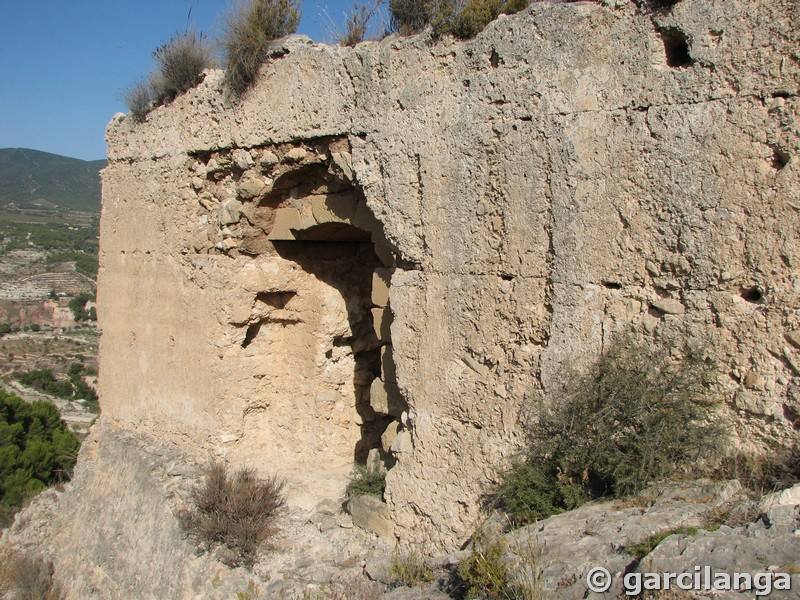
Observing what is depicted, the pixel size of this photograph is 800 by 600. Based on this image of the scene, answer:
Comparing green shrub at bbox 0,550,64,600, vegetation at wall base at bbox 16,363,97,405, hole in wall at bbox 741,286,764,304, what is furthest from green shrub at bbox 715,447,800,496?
vegetation at wall base at bbox 16,363,97,405

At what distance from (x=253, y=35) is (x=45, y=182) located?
323 ft

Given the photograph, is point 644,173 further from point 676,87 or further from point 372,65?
point 372,65

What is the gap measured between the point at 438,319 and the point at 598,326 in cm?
91

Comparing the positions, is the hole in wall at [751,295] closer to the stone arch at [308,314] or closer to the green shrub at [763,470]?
the green shrub at [763,470]

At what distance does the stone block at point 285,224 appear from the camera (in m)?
4.77

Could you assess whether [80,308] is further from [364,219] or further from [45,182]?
[45,182]

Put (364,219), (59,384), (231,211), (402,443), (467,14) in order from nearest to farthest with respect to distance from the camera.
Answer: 1. (467,14)
2. (402,443)
3. (364,219)
4. (231,211)
5. (59,384)

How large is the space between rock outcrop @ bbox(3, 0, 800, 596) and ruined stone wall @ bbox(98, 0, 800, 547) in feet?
0.04

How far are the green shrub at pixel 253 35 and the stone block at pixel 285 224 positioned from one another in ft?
2.85

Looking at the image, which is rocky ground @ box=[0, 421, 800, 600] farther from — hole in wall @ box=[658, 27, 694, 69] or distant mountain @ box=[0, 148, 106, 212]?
distant mountain @ box=[0, 148, 106, 212]

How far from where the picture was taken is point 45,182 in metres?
89.8

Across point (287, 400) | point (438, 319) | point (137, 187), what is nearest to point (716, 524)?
point (438, 319)

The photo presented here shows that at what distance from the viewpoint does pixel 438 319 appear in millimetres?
3693

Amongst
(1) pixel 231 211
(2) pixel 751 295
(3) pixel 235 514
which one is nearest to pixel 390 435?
(3) pixel 235 514
